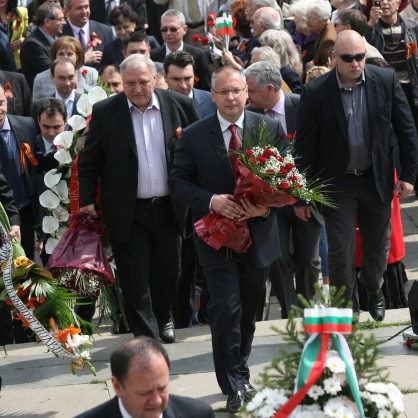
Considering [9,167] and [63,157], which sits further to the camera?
[9,167]

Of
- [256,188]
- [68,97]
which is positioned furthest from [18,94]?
[256,188]

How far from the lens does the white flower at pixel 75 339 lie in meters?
7.62

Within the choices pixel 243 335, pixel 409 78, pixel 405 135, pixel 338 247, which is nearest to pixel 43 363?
pixel 243 335

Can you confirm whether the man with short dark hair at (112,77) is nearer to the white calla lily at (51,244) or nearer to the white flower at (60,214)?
the white flower at (60,214)

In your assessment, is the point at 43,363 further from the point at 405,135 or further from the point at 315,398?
the point at 315,398

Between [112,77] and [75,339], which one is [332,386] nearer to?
[75,339]

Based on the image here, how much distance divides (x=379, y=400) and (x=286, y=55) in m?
6.48

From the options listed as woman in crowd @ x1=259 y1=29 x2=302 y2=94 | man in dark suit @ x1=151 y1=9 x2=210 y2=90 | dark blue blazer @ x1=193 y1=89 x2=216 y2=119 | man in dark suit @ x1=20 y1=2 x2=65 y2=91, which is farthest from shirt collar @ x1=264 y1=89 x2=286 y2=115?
man in dark suit @ x1=20 y1=2 x2=65 y2=91

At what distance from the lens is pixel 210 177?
7684 millimetres

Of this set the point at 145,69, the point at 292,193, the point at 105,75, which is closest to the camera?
A: the point at 292,193

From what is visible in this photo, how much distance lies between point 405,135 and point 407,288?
8.42 feet

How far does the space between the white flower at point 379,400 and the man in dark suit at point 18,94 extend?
6.97 meters

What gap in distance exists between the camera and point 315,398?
16.0 feet

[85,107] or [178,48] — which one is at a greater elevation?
[178,48]
